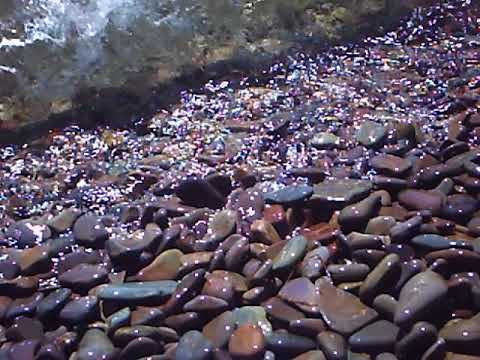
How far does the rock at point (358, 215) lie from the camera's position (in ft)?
8.60

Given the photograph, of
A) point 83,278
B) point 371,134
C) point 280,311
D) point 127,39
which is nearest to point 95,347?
point 83,278

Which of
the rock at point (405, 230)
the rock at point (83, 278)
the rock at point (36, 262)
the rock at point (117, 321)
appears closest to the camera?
the rock at point (117, 321)

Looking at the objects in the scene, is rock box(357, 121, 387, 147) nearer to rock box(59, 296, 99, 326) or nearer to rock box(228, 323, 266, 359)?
rock box(228, 323, 266, 359)

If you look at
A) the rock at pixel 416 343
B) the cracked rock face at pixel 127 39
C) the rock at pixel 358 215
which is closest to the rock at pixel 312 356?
the rock at pixel 416 343

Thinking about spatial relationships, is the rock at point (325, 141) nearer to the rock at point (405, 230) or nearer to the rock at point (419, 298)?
the rock at point (405, 230)

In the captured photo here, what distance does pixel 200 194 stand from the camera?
2.98m

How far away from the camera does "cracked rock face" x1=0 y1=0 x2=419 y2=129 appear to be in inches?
159

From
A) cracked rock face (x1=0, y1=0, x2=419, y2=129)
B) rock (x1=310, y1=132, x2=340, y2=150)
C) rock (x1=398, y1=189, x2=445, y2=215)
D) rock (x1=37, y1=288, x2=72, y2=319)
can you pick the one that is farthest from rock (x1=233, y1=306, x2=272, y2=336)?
cracked rock face (x1=0, y1=0, x2=419, y2=129)

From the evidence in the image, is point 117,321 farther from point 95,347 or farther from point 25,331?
point 25,331

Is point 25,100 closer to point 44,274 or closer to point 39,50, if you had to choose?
point 39,50

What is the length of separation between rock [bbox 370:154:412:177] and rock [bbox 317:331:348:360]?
2.89 ft

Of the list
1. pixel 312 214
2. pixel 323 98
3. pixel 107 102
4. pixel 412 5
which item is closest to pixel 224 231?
pixel 312 214

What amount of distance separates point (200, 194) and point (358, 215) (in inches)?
27.2

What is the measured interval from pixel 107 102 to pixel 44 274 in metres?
1.43
